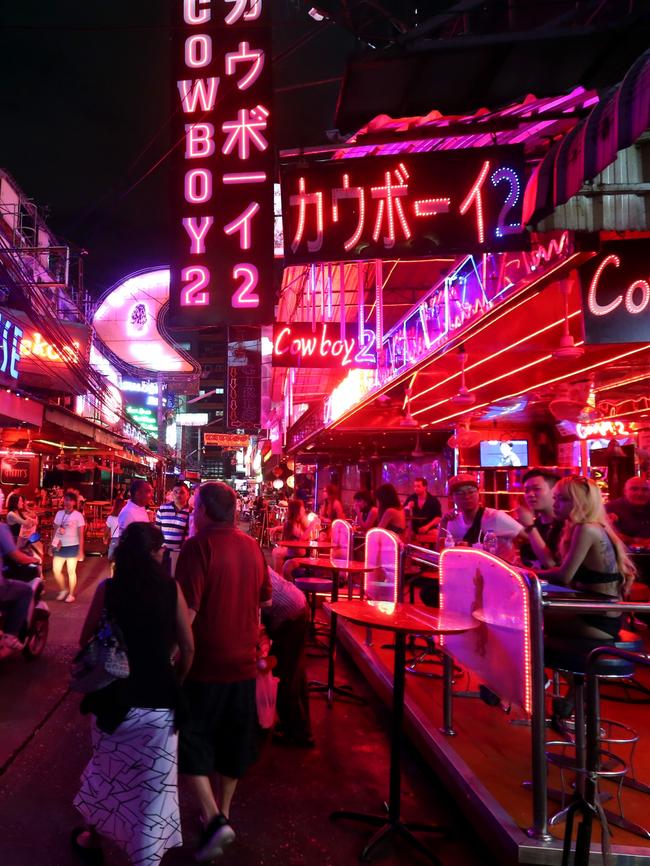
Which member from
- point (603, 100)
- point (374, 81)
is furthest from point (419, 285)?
point (603, 100)

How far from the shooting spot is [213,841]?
312 centimetres

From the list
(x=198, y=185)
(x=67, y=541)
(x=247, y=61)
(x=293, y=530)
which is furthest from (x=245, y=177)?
(x=67, y=541)

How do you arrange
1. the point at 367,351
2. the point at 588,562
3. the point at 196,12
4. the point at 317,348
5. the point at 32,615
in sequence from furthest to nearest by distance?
the point at 367,351 < the point at 317,348 < the point at 196,12 < the point at 32,615 < the point at 588,562

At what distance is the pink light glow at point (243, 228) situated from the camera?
7.38m

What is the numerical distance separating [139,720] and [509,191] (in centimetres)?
532

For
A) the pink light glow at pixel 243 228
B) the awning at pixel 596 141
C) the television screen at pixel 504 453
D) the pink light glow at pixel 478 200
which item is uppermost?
the pink light glow at pixel 243 228

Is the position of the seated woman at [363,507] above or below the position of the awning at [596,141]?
below

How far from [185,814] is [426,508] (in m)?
8.64

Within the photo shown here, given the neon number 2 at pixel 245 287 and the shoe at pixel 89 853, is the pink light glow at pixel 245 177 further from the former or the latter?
the shoe at pixel 89 853

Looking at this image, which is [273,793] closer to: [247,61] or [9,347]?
[247,61]

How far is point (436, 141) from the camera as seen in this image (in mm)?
6223

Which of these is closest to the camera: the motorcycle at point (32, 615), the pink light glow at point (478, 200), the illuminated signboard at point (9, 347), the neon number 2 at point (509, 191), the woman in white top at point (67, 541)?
the neon number 2 at point (509, 191)

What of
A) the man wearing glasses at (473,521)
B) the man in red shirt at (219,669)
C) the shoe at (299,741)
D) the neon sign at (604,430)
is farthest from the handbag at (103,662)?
the neon sign at (604,430)

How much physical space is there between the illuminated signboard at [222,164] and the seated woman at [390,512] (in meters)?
3.24
